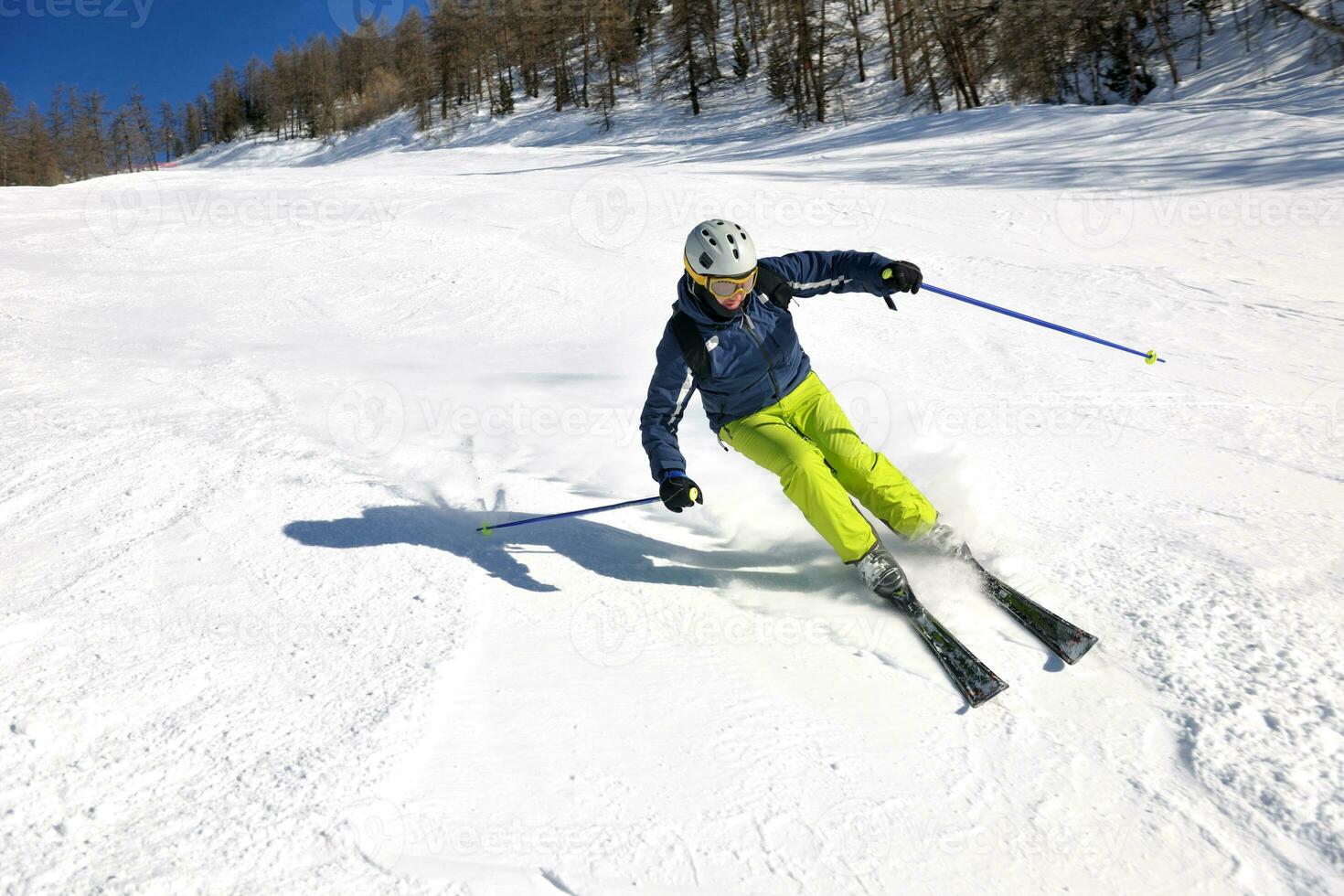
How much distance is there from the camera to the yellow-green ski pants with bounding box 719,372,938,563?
3.43 m

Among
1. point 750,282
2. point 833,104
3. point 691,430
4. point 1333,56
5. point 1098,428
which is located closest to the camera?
point 750,282

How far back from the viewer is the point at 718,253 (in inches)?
145

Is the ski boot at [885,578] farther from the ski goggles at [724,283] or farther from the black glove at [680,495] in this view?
the ski goggles at [724,283]

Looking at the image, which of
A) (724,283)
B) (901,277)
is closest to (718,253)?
(724,283)

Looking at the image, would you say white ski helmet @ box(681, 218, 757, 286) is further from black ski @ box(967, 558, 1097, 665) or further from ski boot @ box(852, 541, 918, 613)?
black ski @ box(967, 558, 1097, 665)

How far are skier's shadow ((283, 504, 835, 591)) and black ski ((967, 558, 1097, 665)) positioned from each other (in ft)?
2.24

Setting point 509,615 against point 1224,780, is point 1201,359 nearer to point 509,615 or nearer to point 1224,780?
point 1224,780

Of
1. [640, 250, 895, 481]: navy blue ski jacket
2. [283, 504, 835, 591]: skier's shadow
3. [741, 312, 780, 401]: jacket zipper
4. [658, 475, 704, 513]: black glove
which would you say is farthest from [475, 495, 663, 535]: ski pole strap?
[741, 312, 780, 401]: jacket zipper

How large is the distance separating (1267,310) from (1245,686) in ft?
16.8

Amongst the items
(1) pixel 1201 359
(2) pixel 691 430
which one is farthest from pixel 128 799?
(1) pixel 1201 359

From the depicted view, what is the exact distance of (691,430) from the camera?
5.59m

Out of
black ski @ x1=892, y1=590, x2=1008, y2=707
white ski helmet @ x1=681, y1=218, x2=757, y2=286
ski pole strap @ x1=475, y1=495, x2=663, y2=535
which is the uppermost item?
white ski helmet @ x1=681, y1=218, x2=757, y2=286

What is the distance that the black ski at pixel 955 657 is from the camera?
9.46 feet

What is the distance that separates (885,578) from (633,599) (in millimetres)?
1018
